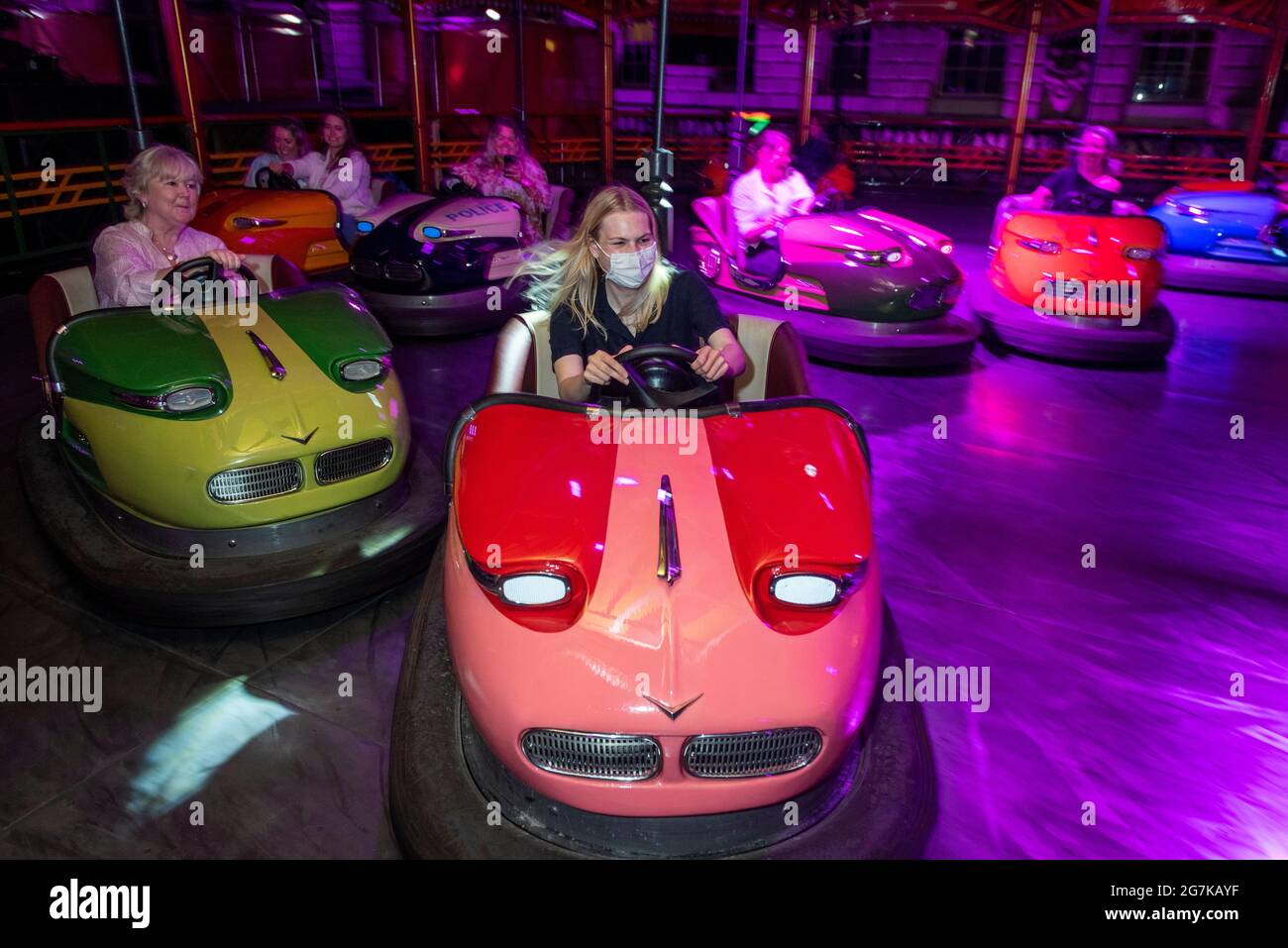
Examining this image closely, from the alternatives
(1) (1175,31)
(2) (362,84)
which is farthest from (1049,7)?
(2) (362,84)

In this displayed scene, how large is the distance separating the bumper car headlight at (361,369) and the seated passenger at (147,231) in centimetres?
55

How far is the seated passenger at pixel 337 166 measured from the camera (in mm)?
4684

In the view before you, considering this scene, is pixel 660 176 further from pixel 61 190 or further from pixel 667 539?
pixel 61 190

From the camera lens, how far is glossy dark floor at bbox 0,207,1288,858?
152 cm

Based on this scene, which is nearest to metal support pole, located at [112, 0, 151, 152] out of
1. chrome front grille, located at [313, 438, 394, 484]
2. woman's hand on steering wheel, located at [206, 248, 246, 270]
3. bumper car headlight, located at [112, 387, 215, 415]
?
woman's hand on steering wheel, located at [206, 248, 246, 270]

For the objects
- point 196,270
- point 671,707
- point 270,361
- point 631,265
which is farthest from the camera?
point 196,270

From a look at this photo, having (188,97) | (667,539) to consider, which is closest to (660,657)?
(667,539)

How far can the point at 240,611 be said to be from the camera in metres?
1.95

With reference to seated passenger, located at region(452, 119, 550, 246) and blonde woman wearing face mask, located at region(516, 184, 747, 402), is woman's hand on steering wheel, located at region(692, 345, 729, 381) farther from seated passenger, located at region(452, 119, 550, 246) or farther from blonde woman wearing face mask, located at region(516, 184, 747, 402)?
seated passenger, located at region(452, 119, 550, 246)

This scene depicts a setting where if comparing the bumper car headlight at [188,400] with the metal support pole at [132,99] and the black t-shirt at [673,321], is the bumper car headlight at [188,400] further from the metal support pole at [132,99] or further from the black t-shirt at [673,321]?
the metal support pole at [132,99]

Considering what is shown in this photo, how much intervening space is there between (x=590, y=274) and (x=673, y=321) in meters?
0.22

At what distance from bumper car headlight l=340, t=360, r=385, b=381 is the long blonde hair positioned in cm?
44

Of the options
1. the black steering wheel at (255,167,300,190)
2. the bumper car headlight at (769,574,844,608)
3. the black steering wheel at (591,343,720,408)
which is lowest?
the bumper car headlight at (769,574,844,608)

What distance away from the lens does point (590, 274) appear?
6.46ft
